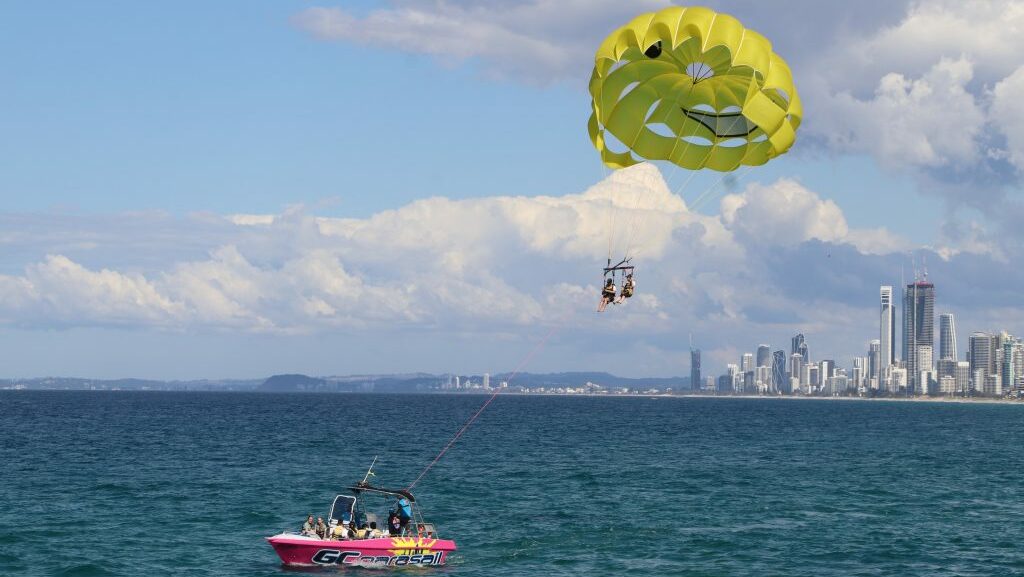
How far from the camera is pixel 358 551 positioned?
39.3 metres

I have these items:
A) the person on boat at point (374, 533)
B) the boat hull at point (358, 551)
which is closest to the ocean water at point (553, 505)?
the boat hull at point (358, 551)

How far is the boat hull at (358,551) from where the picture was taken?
128ft

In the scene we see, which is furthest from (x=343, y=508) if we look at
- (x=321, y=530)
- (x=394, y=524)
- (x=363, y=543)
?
(x=394, y=524)

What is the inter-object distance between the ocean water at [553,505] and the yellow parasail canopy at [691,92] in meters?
15.7

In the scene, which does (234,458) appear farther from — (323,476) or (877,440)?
(877,440)

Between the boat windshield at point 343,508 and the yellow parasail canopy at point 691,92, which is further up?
the yellow parasail canopy at point 691,92

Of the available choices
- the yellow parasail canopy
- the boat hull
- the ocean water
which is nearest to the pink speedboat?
the boat hull

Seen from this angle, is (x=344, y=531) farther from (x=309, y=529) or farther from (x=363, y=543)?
(x=309, y=529)

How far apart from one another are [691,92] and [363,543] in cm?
1998

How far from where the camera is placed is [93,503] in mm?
56406

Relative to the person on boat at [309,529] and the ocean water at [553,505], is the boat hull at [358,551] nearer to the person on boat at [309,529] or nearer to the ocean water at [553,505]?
the person on boat at [309,529]

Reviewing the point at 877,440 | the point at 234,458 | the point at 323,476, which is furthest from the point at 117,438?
the point at 877,440

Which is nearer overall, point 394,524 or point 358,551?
point 358,551

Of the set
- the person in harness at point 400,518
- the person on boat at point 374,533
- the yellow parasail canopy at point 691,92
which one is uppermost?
the yellow parasail canopy at point 691,92
